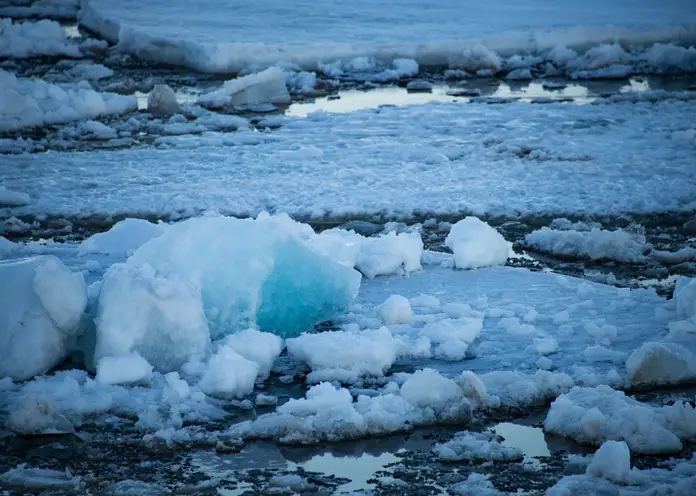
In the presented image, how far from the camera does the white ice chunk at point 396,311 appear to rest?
438 centimetres

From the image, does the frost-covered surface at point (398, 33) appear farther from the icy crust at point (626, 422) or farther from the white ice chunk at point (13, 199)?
the icy crust at point (626, 422)

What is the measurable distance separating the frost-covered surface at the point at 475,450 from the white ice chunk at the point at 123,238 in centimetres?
219

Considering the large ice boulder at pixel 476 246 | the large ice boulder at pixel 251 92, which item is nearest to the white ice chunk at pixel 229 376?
the large ice boulder at pixel 476 246

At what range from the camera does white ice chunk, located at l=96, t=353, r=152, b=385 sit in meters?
3.73

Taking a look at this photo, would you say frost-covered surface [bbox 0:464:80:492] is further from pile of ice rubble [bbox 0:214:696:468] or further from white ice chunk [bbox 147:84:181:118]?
white ice chunk [bbox 147:84:181:118]

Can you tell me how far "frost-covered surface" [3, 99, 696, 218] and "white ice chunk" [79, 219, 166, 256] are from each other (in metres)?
1.03

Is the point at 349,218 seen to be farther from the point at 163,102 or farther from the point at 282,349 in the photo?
the point at 163,102

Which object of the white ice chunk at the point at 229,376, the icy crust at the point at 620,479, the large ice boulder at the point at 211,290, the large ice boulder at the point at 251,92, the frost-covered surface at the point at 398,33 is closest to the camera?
the icy crust at the point at 620,479

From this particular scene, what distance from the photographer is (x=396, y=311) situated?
172 inches

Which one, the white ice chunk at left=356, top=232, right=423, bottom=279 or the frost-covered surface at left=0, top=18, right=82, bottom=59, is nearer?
the white ice chunk at left=356, top=232, right=423, bottom=279

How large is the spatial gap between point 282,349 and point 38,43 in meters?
9.21

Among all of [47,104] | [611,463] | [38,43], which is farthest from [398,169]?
[38,43]

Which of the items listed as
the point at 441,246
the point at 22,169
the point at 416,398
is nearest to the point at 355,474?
the point at 416,398

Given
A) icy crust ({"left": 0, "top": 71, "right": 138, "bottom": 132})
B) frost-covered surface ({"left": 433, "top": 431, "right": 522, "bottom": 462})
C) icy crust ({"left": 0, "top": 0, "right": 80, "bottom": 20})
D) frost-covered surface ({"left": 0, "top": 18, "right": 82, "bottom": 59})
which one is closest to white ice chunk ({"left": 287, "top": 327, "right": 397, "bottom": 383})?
frost-covered surface ({"left": 433, "top": 431, "right": 522, "bottom": 462})
